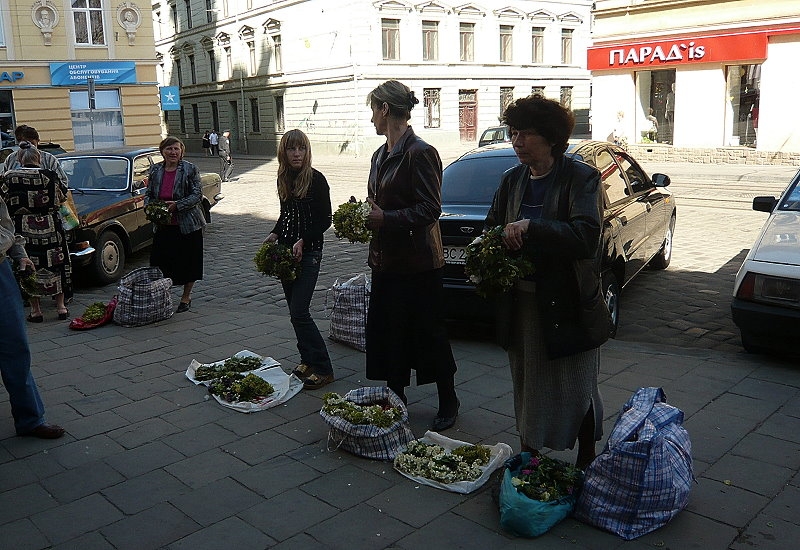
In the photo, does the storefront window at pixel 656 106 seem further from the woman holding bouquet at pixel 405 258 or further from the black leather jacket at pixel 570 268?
the black leather jacket at pixel 570 268

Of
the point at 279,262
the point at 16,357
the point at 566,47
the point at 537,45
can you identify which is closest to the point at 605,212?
the point at 279,262

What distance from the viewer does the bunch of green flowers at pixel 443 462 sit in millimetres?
4047

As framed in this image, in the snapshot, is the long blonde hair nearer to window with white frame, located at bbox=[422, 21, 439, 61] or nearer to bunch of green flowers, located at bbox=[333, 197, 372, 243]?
bunch of green flowers, located at bbox=[333, 197, 372, 243]

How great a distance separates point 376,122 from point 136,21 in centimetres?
2955

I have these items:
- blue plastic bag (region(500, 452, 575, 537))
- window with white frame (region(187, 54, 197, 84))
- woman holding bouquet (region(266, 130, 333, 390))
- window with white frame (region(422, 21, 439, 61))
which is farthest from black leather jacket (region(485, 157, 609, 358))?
window with white frame (region(187, 54, 197, 84))

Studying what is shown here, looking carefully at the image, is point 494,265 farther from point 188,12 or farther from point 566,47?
point 188,12

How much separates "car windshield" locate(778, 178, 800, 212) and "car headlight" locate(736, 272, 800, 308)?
1.55 metres

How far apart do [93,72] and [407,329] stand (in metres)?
28.9

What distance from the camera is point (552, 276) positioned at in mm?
3598

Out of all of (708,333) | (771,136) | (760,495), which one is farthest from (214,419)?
(771,136)

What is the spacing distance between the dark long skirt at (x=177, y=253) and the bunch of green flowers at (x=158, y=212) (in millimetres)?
299

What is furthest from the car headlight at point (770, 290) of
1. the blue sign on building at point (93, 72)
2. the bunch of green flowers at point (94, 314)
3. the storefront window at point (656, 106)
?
the blue sign on building at point (93, 72)

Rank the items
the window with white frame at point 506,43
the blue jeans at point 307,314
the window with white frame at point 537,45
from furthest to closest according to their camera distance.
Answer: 1. the window with white frame at point 537,45
2. the window with white frame at point 506,43
3. the blue jeans at point 307,314

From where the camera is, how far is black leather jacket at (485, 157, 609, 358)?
3492 millimetres
